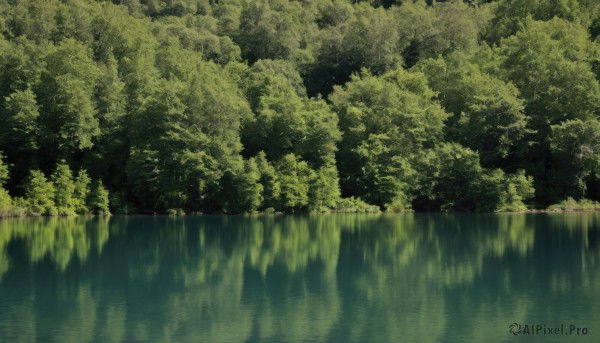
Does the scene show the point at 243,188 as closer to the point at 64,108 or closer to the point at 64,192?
the point at 64,192

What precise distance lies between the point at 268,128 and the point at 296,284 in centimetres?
3845

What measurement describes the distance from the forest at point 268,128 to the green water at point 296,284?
15917 mm

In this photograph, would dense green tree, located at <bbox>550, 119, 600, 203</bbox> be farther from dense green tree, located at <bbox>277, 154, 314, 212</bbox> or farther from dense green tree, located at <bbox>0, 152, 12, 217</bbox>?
dense green tree, located at <bbox>0, 152, 12, 217</bbox>

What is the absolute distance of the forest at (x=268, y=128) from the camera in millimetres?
54000

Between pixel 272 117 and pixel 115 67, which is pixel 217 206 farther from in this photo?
pixel 115 67

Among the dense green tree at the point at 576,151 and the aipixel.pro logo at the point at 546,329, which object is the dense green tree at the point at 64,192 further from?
the aipixel.pro logo at the point at 546,329

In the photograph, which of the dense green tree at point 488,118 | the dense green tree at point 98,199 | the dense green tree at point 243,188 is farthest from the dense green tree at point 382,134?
the dense green tree at point 98,199

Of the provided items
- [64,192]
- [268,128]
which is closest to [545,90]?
[268,128]

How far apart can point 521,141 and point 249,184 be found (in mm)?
22027

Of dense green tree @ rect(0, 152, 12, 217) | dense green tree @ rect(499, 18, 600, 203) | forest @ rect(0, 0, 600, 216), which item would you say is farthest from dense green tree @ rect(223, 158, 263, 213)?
dense green tree @ rect(499, 18, 600, 203)

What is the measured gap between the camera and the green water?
15.8 m

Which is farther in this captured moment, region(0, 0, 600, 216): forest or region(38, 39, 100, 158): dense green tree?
region(0, 0, 600, 216): forest

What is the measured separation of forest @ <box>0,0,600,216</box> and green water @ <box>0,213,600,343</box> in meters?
15.9

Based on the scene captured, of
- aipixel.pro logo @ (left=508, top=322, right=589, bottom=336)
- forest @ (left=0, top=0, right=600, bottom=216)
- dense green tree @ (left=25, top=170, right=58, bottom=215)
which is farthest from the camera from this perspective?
forest @ (left=0, top=0, right=600, bottom=216)
